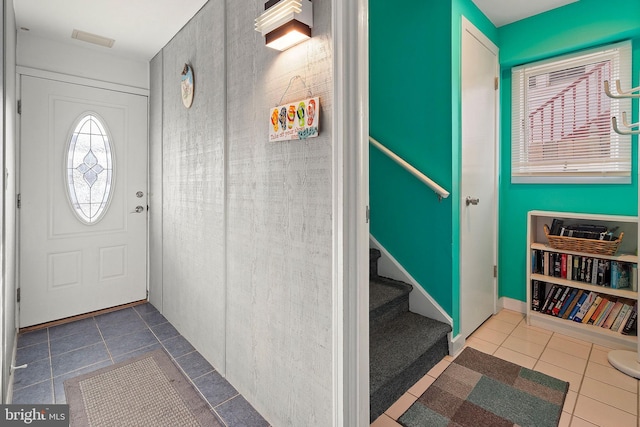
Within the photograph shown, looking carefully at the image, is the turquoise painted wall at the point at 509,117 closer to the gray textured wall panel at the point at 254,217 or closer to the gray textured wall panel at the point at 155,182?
the gray textured wall panel at the point at 254,217

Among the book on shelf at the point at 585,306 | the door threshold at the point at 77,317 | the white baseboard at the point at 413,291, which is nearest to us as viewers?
the white baseboard at the point at 413,291

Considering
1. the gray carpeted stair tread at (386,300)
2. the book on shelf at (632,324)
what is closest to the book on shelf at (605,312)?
the book on shelf at (632,324)

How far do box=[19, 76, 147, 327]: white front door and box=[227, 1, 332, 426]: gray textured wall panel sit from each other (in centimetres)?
185

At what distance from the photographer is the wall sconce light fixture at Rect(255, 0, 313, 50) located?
50.7 inches

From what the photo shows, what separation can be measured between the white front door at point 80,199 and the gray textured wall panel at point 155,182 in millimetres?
106

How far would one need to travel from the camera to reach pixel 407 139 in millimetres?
2479

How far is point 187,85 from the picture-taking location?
7.94 ft

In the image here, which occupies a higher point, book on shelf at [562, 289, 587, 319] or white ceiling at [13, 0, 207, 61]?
white ceiling at [13, 0, 207, 61]

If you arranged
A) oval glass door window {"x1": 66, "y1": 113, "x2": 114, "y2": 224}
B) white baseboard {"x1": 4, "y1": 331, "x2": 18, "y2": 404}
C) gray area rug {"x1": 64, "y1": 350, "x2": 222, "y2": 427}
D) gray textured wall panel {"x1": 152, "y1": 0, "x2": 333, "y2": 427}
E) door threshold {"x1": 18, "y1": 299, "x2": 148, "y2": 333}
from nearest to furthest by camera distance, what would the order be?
gray textured wall panel {"x1": 152, "y1": 0, "x2": 333, "y2": 427}
gray area rug {"x1": 64, "y1": 350, "x2": 222, "y2": 427}
white baseboard {"x1": 4, "y1": 331, "x2": 18, "y2": 404}
door threshold {"x1": 18, "y1": 299, "x2": 148, "y2": 333}
oval glass door window {"x1": 66, "y1": 113, "x2": 114, "y2": 224}

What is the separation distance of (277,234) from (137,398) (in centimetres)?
133

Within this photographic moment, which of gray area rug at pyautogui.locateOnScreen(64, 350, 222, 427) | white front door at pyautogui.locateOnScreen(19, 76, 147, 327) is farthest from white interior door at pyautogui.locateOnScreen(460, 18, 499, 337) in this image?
white front door at pyautogui.locateOnScreen(19, 76, 147, 327)

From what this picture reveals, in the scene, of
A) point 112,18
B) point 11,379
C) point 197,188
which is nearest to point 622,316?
point 197,188

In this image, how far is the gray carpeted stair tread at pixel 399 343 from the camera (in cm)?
183

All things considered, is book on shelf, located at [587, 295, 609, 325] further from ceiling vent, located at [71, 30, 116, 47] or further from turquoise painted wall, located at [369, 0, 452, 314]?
ceiling vent, located at [71, 30, 116, 47]
